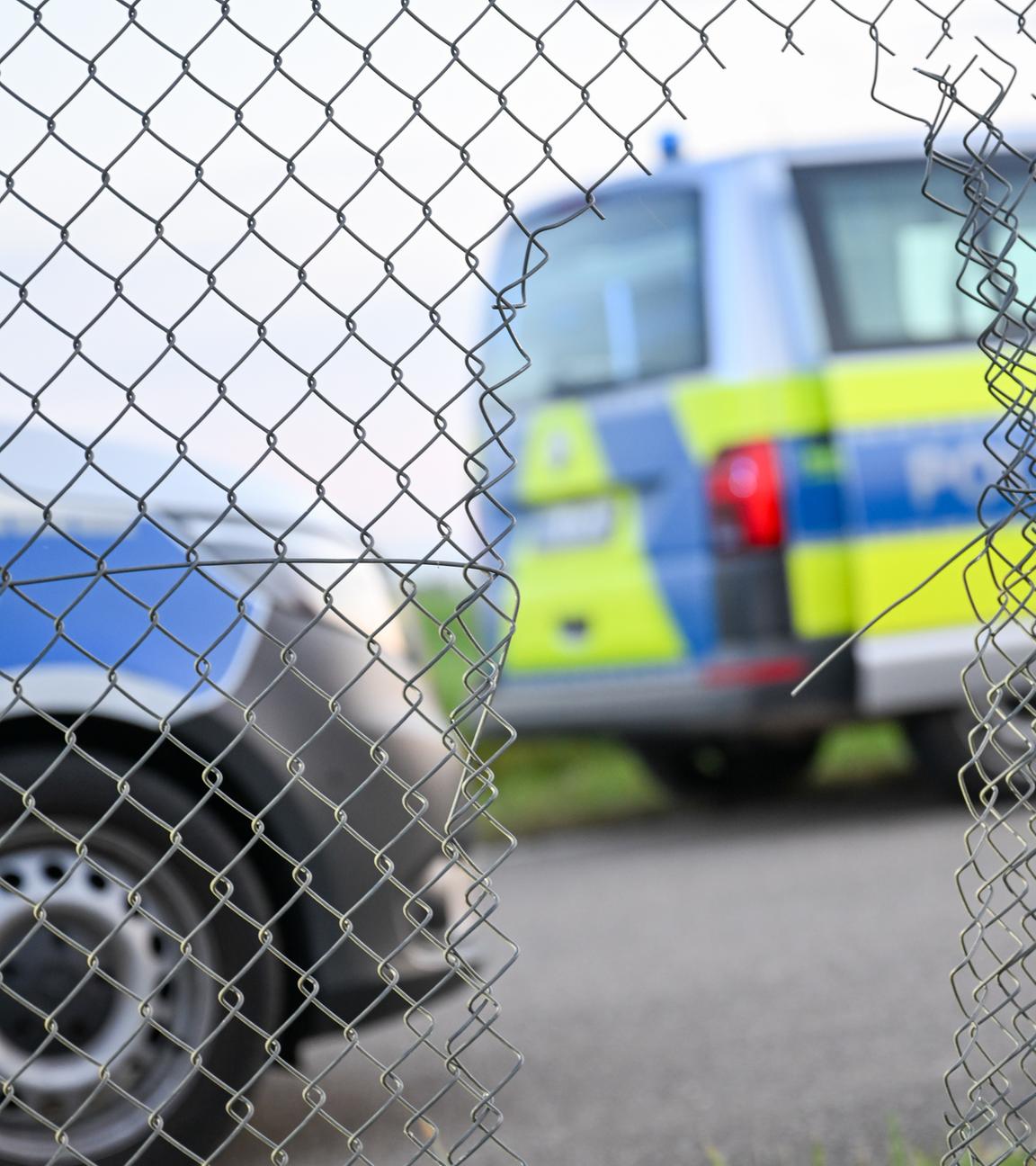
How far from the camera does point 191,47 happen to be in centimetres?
188

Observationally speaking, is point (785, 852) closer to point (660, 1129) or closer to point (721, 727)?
point (721, 727)

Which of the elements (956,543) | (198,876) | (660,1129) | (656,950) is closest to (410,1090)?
(660,1129)

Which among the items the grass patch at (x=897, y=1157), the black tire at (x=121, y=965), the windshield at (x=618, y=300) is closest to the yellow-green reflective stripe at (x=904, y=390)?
the windshield at (x=618, y=300)

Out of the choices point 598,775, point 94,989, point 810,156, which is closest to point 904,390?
point 810,156

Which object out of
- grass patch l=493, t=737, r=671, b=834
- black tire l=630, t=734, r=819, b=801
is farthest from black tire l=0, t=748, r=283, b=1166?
black tire l=630, t=734, r=819, b=801

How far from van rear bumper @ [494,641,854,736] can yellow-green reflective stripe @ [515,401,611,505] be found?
671mm

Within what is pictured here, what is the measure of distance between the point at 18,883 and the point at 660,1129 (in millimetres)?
1202

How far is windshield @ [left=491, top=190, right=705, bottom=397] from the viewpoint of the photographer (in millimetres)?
5781

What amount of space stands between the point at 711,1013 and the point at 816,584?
2.13 metres

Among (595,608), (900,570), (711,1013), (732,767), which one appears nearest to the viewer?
(711,1013)

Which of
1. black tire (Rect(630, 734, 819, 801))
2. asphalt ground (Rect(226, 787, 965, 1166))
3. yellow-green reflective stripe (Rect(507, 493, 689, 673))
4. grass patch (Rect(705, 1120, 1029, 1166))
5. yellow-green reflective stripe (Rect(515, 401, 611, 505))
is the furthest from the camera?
black tire (Rect(630, 734, 819, 801))

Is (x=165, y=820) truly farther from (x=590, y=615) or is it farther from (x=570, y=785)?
(x=570, y=785)

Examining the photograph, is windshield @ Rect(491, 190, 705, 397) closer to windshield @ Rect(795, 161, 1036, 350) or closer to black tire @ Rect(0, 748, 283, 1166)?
windshield @ Rect(795, 161, 1036, 350)

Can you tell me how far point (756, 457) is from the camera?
5.46m
